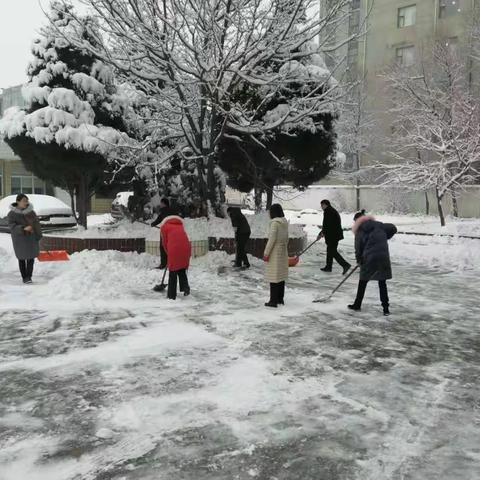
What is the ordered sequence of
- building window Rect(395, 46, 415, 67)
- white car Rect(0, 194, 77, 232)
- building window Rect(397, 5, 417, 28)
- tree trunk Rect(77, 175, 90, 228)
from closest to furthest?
1. tree trunk Rect(77, 175, 90, 228)
2. white car Rect(0, 194, 77, 232)
3. building window Rect(395, 46, 415, 67)
4. building window Rect(397, 5, 417, 28)

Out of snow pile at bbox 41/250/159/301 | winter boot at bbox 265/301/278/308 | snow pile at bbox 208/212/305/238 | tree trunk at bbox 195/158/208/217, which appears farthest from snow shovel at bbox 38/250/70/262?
winter boot at bbox 265/301/278/308

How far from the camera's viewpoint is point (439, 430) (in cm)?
351

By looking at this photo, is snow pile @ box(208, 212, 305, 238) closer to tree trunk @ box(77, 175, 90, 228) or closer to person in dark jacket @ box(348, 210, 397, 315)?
tree trunk @ box(77, 175, 90, 228)

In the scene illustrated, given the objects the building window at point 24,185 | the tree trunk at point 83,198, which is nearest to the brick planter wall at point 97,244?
the tree trunk at point 83,198

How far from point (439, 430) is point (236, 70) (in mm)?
8946

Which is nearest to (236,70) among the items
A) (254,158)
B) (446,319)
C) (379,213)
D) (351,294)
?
(254,158)

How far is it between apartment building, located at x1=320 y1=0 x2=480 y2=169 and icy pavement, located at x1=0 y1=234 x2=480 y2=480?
3079 cm

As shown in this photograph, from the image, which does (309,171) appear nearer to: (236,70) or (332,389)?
(236,70)

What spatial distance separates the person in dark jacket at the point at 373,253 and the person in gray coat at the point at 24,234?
214 inches

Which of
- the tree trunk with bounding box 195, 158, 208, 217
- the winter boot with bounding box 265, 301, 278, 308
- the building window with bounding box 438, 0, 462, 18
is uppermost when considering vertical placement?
the building window with bounding box 438, 0, 462, 18

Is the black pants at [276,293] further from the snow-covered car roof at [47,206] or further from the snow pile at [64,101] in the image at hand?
the snow-covered car roof at [47,206]

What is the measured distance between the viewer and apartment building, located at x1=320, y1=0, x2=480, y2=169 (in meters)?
35.3

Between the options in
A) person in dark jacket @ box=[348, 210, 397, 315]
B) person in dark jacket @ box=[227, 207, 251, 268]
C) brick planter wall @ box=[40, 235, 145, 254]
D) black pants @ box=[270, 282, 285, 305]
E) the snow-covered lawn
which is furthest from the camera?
the snow-covered lawn

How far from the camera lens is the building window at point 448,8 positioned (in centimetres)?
3547
